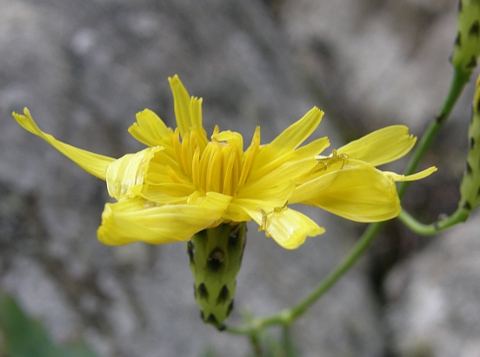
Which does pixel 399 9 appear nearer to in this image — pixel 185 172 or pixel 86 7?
pixel 86 7

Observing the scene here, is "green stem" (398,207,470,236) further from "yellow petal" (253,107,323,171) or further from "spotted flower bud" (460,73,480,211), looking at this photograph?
"yellow petal" (253,107,323,171)

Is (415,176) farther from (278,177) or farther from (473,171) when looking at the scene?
(473,171)

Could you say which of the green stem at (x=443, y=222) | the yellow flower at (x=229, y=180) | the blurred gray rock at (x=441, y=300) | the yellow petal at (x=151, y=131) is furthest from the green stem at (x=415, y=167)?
the blurred gray rock at (x=441, y=300)

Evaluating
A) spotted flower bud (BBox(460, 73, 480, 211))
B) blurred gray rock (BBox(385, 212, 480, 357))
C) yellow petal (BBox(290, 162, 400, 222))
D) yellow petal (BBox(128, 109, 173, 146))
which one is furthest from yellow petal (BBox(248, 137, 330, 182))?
blurred gray rock (BBox(385, 212, 480, 357))

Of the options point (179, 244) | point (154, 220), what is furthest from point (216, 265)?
point (179, 244)

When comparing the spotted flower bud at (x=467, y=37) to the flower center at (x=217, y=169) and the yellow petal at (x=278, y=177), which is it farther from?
the flower center at (x=217, y=169)

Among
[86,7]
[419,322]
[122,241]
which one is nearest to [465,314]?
[419,322]
